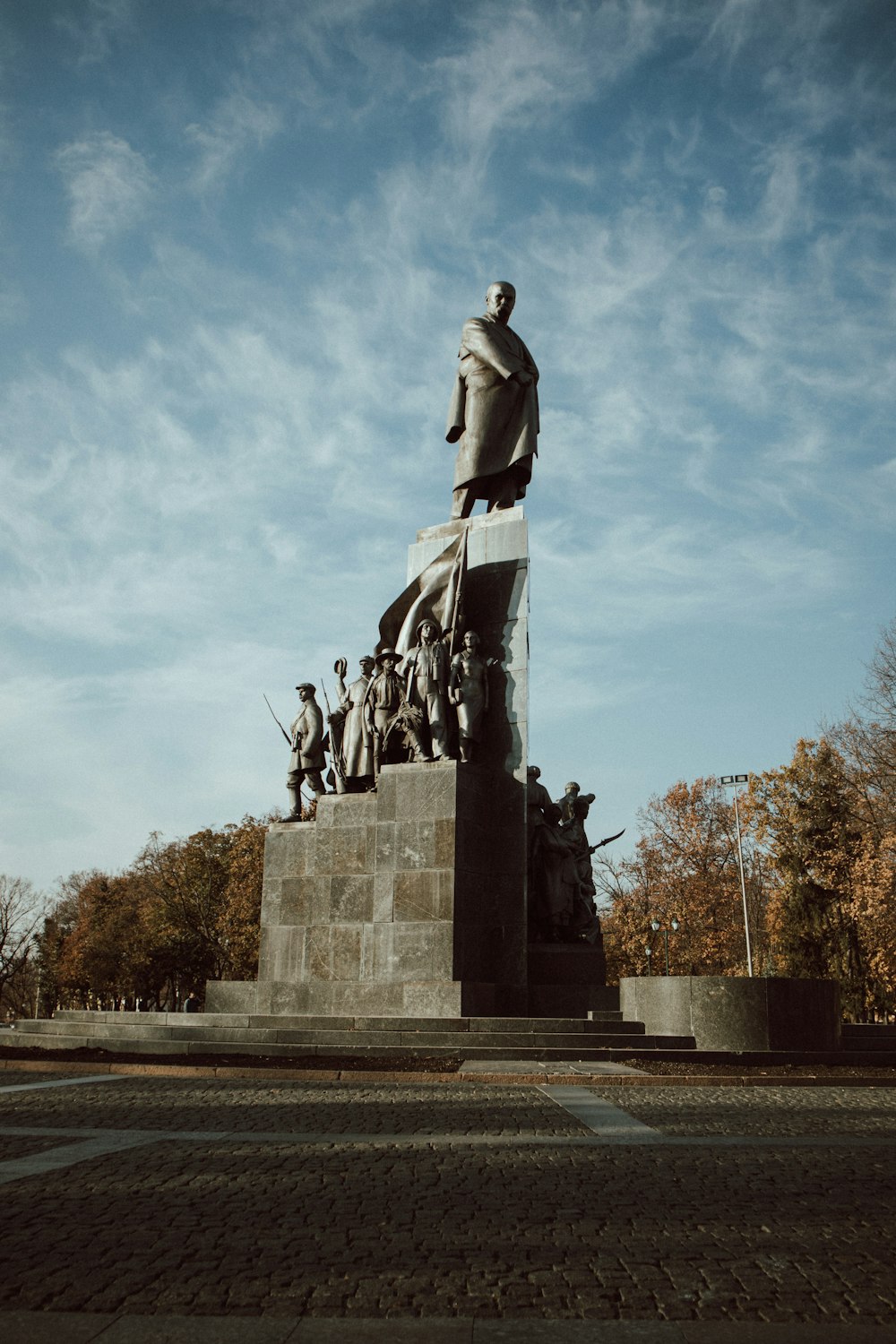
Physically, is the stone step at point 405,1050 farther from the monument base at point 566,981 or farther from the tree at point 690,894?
the tree at point 690,894

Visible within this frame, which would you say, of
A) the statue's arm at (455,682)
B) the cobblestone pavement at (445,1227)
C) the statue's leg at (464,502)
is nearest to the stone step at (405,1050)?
the cobblestone pavement at (445,1227)

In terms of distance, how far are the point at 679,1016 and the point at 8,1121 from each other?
901 centimetres

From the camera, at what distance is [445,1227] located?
5086mm

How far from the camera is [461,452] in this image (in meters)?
22.4

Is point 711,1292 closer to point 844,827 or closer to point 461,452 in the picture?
point 461,452

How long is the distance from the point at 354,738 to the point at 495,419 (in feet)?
23.0

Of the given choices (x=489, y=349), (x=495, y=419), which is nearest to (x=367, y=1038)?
(x=495, y=419)

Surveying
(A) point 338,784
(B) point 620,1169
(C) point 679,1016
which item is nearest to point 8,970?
(A) point 338,784

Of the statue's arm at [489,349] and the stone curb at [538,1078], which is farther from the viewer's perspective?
the statue's arm at [489,349]

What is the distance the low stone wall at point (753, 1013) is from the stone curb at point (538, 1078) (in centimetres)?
155

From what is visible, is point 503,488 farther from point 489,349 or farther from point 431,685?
point 431,685

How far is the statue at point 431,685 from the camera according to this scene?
60.9ft

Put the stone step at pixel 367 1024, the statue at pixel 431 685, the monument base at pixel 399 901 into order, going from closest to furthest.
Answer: the stone step at pixel 367 1024 < the monument base at pixel 399 901 < the statue at pixel 431 685

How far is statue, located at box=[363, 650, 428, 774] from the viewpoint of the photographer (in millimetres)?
18922
